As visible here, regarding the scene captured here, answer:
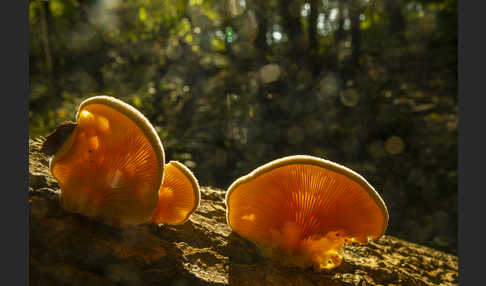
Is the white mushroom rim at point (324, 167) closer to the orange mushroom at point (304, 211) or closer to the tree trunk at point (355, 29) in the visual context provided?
the orange mushroom at point (304, 211)

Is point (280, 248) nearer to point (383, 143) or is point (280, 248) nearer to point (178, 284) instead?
point (178, 284)

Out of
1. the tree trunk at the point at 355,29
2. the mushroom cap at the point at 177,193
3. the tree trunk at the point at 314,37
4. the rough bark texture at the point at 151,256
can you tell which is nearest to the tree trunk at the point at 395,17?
the tree trunk at the point at 355,29

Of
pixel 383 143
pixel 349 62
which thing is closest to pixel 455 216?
pixel 383 143

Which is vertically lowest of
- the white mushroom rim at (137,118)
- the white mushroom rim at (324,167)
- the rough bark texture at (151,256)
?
the rough bark texture at (151,256)

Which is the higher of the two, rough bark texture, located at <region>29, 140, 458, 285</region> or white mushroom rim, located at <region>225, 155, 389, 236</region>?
white mushroom rim, located at <region>225, 155, 389, 236</region>

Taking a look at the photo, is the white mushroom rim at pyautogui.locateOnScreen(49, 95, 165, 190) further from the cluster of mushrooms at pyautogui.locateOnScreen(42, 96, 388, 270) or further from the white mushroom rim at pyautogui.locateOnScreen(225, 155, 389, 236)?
the white mushroom rim at pyautogui.locateOnScreen(225, 155, 389, 236)

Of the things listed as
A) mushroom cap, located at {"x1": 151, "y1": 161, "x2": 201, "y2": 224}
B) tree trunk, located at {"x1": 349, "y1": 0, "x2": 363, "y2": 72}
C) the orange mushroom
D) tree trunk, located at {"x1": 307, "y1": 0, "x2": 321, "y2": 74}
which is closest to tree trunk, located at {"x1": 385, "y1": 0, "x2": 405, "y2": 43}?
tree trunk, located at {"x1": 349, "y1": 0, "x2": 363, "y2": 72}

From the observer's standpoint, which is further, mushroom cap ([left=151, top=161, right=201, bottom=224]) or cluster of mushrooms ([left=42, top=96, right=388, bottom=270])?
mushroom cap ([left=151, top=161, right=201, bottom=224])
